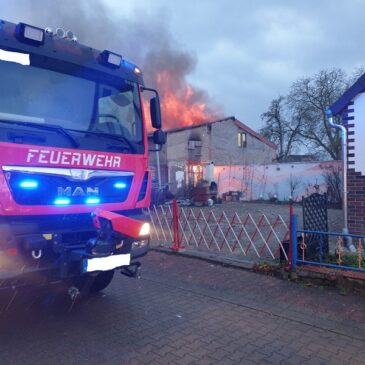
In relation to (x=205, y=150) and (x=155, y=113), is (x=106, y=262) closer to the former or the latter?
(x=155, y=113)

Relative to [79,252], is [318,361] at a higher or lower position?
lower

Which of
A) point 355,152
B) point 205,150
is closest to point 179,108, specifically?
point 205,150

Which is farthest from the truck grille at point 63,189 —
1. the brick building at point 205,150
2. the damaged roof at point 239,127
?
the damaged roof at point 239,127

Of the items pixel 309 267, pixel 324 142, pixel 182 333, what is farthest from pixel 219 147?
pixel 182 333

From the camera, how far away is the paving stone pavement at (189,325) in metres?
3.52

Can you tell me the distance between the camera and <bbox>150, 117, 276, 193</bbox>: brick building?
79.8ft

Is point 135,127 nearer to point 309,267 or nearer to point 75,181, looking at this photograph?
point 75,181

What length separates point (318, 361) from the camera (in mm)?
3430

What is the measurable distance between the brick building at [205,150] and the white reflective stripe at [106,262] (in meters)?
18.8

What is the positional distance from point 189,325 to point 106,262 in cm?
135

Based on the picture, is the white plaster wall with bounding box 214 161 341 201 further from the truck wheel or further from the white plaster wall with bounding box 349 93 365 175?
the truck wheel

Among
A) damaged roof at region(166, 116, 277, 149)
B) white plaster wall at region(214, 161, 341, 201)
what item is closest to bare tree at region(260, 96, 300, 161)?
damaged roof at region(166, 116, 277, 149)

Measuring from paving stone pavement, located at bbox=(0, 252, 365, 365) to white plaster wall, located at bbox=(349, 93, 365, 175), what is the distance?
3161mm

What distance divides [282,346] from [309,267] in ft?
7.47
